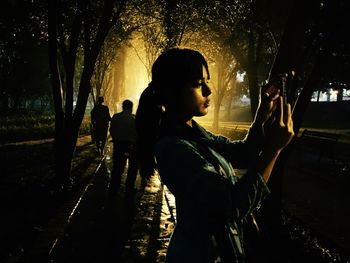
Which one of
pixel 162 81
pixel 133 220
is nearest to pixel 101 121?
pixel 133 220

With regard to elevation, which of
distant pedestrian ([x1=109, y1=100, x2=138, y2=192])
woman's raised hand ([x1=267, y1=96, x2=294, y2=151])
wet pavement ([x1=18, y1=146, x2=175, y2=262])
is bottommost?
wet pavement ([x1=18, y1=146, x2=175, y2=262])

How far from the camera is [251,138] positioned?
226cm

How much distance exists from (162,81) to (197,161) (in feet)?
1.82

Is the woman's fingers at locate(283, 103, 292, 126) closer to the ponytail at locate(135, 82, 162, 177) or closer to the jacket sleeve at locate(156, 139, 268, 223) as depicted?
the jacket sleeve at locate(156, 139, 268, 223)

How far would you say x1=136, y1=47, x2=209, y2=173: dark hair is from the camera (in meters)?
1.92

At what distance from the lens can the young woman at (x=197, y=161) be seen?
1.58 meters

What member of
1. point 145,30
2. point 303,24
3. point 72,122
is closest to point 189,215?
point 303,24

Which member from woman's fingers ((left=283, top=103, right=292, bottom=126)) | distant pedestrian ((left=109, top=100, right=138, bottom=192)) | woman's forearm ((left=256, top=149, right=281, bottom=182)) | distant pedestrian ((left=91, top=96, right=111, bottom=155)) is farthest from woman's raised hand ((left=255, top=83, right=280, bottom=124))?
distant pedestrian ((left=91, top=96, right=111, bottom=155))

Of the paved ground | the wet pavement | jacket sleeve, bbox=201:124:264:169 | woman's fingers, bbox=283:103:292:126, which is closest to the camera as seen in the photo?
woman's fingers, bbox=283:103:292:126

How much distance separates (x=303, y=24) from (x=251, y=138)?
8.63ft

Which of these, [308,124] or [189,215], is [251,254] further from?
[308,124]

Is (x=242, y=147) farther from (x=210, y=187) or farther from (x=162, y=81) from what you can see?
(x=210, y=187)

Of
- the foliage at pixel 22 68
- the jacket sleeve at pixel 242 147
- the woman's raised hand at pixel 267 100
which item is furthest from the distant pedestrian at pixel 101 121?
the woman's raised hand at pixel 267 100

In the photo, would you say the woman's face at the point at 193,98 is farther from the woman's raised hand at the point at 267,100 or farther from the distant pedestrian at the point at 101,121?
the distant pedestrian at the point at 101,121
